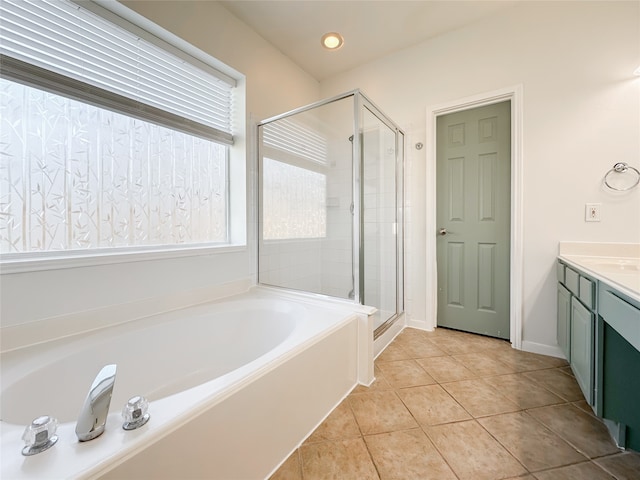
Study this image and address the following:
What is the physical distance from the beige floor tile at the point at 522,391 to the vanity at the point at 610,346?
21cm

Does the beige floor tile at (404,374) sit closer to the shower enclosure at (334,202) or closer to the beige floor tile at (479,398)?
the beige floor tile at (479,398)

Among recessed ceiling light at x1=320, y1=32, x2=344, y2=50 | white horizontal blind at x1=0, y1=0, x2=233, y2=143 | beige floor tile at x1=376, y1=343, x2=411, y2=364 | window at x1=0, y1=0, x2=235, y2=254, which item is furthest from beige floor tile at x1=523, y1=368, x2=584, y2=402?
recessed ceiling light at x1=320, y1=32, x2=344, y2=50

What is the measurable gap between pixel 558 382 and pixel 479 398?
0.59m

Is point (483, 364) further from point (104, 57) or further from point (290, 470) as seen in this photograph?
point (104, 57)

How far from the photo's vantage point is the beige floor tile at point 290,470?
100cm

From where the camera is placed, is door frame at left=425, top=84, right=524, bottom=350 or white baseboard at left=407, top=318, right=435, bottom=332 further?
white baseboard at left=407, top=318, right=435, bottom=332

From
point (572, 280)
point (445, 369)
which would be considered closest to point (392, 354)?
point (445, 369)

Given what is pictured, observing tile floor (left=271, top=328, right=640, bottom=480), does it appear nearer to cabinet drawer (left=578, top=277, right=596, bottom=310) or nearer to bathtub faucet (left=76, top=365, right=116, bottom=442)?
cabinet drawer (left=578, top=277, right=596, bottom=310)

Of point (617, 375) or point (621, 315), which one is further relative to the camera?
point (617, 375)

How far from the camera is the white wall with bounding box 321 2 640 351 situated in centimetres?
169

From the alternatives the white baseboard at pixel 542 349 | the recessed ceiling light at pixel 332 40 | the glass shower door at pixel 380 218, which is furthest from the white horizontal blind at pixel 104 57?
the white baseboard at pixel 542 349

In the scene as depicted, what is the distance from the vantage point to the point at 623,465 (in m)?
1.03

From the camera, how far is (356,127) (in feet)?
5.91

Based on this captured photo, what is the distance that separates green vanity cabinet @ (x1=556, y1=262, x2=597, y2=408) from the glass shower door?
1.12 m
